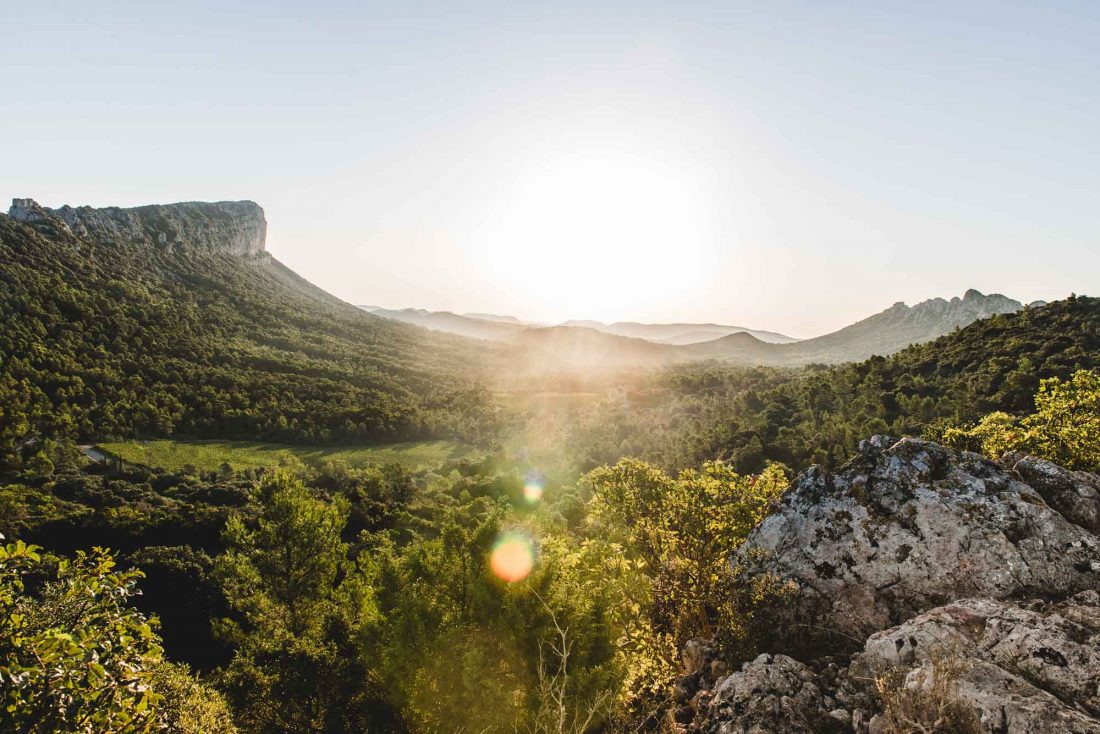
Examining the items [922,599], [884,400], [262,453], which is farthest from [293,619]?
[262,453]

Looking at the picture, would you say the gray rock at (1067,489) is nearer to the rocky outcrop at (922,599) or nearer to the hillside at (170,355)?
the rocky outcrop at (922,599)

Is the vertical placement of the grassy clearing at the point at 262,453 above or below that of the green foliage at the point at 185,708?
below

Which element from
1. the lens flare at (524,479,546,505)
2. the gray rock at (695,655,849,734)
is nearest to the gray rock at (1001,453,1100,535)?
the gray rock at (695,655,849,734)

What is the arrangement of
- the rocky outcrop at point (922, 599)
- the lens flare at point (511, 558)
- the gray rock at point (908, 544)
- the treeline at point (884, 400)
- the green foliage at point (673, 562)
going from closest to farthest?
the rocky outcrop at point (922, 599) → the gray rock at point (908, 544) → the green foliage at point (673, 562) → the lens flare at point (511, 558) → the treeline at point (884, 400)

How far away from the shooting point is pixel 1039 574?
10.9 meters

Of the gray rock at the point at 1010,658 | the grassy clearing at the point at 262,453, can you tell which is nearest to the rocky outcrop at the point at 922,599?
the gray rock at the point at 1010,658

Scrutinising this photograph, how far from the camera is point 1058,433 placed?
55.6ft

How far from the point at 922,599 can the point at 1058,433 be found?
11.4 m

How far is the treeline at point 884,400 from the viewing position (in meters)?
47.3

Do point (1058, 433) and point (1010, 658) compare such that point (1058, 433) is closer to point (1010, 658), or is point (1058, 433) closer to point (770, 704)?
point (1010, 658)

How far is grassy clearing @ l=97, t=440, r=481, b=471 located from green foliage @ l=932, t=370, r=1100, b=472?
296 feet

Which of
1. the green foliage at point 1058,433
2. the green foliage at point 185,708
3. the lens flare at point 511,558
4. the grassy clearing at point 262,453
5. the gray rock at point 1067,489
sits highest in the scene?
the green foliage at point 1058,433

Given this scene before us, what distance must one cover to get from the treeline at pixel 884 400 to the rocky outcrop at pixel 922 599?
2470cm

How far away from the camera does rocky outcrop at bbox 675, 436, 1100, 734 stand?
7.37 m
